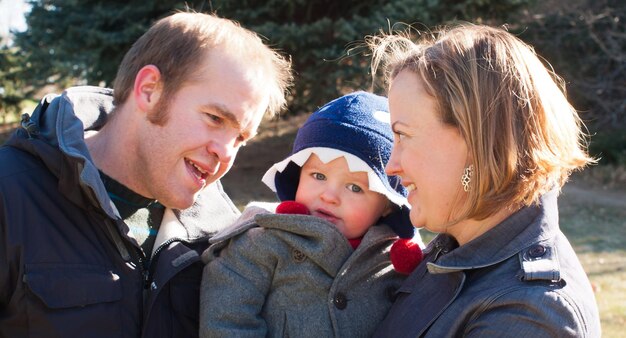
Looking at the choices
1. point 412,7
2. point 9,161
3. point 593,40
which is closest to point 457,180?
point 9,161

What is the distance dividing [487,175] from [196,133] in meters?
1.23

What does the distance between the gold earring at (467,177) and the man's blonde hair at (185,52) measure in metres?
1.12

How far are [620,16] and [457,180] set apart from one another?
14.1 m

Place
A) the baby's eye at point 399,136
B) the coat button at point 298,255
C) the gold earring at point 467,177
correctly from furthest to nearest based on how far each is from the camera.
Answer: the coat button at point 298,255, the baby's eye at point 399,136, the gold earring at point 467,177

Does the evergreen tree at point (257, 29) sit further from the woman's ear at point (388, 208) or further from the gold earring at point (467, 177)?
the gold earring at point (467, 177)

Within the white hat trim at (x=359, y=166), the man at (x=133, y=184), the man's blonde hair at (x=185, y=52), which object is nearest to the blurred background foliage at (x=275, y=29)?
the man's blonde hair at (x=185, y=52)

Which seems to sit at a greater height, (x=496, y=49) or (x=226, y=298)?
(x=496, y=49)

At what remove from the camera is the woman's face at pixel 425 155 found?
236 centimetres

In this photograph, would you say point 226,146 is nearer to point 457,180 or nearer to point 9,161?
point 9,161

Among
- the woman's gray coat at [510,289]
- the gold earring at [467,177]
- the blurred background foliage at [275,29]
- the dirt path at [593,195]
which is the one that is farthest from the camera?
the dirt path at [593,195]

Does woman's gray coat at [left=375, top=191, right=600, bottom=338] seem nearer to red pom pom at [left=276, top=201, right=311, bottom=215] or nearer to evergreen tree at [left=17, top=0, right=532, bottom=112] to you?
red pom pom at [left=276, top=201, right=311, bottom=215]

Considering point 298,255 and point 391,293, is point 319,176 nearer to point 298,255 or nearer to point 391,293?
point 298,255

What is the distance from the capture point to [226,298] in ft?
9.16

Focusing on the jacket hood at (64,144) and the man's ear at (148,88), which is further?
the man's ear at (148,88)
